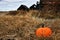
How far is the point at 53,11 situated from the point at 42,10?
0.38m

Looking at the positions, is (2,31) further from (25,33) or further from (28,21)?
(28,21)

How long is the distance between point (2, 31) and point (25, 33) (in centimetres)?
65

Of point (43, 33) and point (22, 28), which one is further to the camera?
point (22, 28)

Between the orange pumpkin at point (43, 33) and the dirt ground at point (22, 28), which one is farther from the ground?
the orange pumpkin at point (43, 33)

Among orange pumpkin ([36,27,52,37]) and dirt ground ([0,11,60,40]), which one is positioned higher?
orange pumpkin ([36,27,52,37])

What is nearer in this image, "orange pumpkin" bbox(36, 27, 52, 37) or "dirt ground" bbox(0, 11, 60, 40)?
"orange pumpkin" bbox(36, 27, 52, 37)

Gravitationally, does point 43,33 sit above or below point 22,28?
above

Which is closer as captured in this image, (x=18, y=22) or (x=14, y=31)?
(x=14, y=31)

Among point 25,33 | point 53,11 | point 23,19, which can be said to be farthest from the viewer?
point 53,11

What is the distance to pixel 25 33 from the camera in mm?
5668

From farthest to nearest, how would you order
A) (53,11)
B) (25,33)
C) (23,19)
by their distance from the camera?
(53,11) < (23,19) < (25,33)

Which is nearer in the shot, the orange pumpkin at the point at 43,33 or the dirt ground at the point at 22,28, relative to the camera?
the orange pumpkin at the point at 43,33

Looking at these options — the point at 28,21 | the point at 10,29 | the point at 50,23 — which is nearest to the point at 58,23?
the point at 50,23

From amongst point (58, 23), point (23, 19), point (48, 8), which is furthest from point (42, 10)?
point (58, 23)
